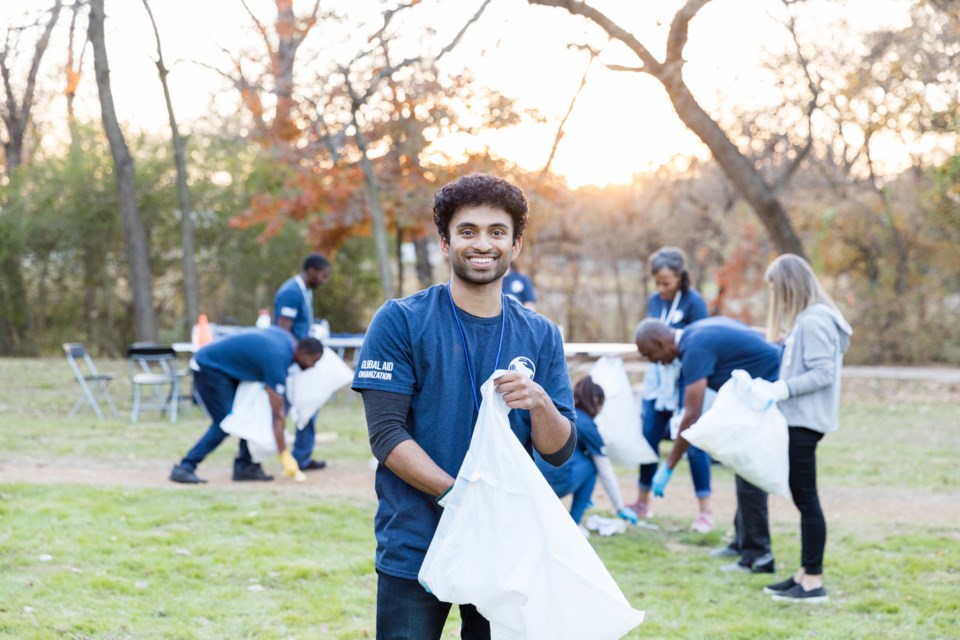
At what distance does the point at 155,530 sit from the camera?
21.4 feet

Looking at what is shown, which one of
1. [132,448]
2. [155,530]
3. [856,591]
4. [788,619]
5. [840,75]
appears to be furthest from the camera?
[840,75]

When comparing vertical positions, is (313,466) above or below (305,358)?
below

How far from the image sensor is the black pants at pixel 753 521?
19.4 ft

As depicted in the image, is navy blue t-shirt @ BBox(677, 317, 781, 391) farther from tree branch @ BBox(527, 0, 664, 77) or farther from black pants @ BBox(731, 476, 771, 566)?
tree branch @ BBox(527, 0, 664, 77)

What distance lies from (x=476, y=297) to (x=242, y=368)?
18.5 feet

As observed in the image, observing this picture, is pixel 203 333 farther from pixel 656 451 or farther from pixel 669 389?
pixel 669 389

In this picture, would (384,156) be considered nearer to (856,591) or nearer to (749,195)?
(749,195)

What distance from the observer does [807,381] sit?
5020 mm

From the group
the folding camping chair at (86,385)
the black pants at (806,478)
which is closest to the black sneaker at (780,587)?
the black pants at (806,478)

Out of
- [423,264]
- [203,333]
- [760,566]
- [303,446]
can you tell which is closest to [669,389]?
[760,566]

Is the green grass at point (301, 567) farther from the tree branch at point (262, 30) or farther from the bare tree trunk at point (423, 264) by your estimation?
the bare tree trunk at point (423, 264)

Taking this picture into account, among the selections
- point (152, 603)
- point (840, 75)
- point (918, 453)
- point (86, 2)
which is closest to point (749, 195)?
point (840, 75)

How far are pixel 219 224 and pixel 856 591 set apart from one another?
1660cm

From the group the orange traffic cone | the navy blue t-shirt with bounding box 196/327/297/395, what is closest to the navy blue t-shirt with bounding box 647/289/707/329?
the navy blue t-shirt with bounding box 196/327/297/395
